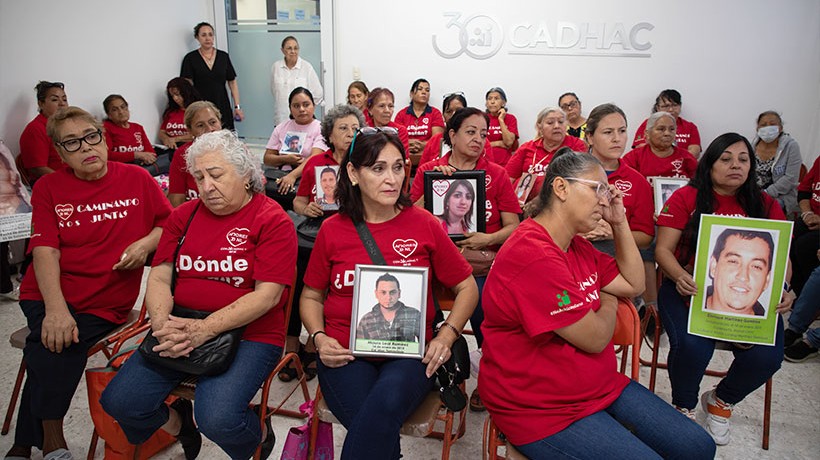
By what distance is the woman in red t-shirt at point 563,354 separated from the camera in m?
1.62

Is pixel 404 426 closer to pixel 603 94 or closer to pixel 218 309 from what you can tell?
pixel 218 309

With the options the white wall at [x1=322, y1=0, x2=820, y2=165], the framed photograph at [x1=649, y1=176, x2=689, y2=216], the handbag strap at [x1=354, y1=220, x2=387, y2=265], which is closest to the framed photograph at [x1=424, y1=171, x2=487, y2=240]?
the handbag strap at [x1=354, y1=220, x2=387, y2=265]

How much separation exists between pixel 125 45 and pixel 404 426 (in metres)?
6.35

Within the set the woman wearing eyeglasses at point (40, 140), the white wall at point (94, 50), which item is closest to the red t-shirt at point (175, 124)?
the white wall at point (94, 50)

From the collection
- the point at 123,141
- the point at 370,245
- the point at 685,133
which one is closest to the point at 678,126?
the point at 685,133

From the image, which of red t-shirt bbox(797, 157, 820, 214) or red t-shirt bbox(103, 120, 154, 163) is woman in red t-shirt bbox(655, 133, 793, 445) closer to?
red t-shirt bbox(797, 157, 820, 214)

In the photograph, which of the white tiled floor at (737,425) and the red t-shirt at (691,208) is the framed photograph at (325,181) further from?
the red t-shirt at (691,208)

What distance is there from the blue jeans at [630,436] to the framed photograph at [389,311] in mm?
547

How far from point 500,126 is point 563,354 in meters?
4.88

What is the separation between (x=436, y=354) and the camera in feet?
6.32

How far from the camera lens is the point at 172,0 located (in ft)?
22.7

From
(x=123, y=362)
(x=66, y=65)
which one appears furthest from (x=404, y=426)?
(x=66, y=65)

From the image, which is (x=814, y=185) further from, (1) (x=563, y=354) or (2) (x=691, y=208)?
(1) (x=563, y=354)

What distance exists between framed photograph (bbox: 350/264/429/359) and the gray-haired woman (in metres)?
0.39
